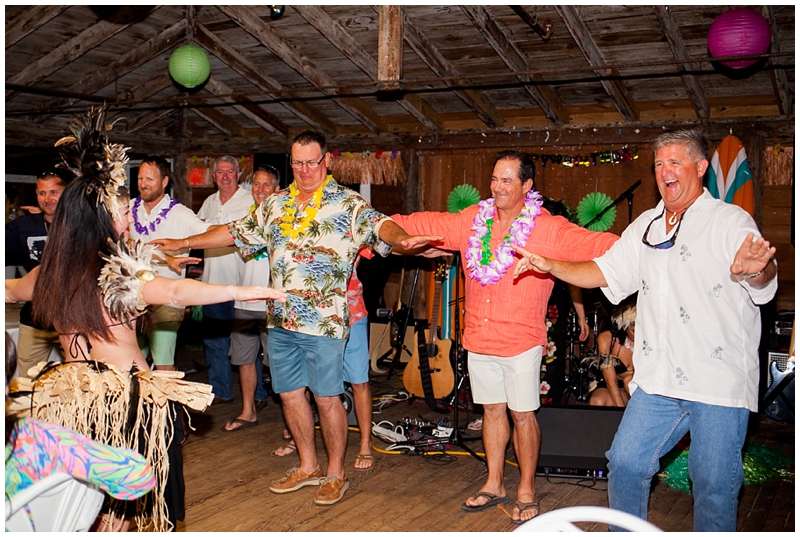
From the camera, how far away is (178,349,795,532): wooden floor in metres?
3.63

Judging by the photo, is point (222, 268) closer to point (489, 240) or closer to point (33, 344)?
point (33, 344)

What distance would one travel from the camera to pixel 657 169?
2.89m

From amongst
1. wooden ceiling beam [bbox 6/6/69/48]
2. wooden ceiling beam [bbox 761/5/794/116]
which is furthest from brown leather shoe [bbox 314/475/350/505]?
wooden ceiling beam [bbox 6/6/69/48]

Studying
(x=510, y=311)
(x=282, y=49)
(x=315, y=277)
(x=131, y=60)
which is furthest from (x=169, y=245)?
(x=131, y=60)

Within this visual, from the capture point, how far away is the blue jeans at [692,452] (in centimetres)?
267

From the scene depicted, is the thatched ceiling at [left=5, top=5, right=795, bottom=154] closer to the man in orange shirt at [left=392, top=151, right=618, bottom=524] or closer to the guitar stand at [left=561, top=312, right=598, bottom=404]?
the man in orange shirt at [left=392, top=151, right=618, bottom=524]

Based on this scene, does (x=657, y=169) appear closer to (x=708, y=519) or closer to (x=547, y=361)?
(x=708, y=519)

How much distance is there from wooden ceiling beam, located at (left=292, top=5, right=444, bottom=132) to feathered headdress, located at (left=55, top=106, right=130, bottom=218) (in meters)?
3.80

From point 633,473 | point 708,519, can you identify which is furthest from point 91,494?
point 708,519

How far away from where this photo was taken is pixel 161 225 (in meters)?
4.86

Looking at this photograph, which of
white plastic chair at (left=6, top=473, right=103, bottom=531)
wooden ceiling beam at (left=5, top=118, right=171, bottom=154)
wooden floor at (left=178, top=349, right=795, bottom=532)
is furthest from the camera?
wooden ceiling beam at (left=5, top=118, right=171, bottom=154)

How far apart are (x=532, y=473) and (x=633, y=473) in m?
1.03

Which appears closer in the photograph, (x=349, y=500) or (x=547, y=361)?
(x=349, y=500)

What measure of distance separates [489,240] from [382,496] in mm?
1475
